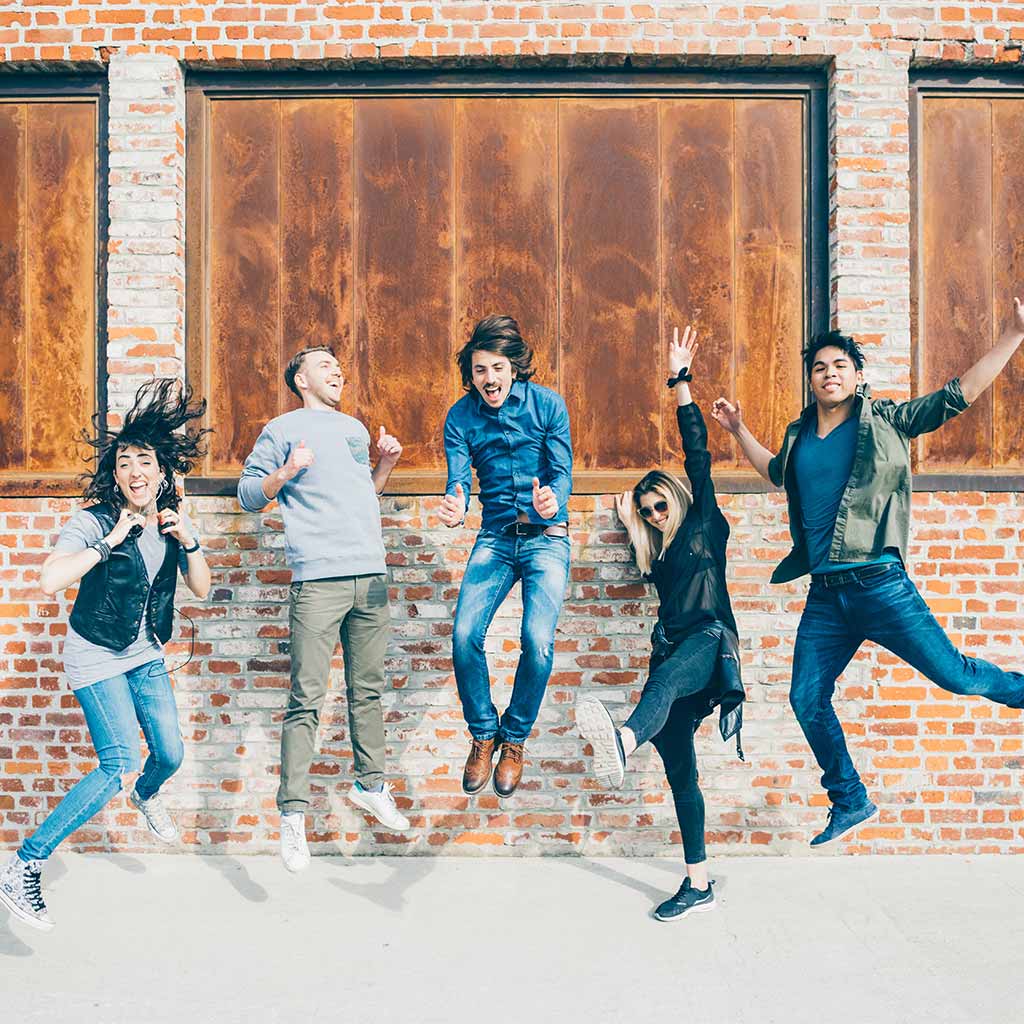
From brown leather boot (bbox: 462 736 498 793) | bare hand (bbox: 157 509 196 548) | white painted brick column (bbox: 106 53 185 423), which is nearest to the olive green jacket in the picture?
brown leather boot (bbox: 462 736 498 793)

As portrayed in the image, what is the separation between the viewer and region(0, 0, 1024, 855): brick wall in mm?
5750

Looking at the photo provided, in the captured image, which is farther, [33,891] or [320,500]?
[320,500]

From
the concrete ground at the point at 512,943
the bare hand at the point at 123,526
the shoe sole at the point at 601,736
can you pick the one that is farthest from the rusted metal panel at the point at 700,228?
the bare hand at the point at 123,526

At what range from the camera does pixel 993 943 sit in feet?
14.7

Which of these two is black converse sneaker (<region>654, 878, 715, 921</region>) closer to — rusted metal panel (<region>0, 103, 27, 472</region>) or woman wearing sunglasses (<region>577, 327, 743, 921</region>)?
woman wearing sunglasses (<region>577, 327, 743, 921</region>)

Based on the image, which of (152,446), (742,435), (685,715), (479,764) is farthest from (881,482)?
(152,446)

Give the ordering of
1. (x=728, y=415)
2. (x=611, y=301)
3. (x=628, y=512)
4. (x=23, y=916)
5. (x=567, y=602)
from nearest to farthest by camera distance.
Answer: (x=23, y=916) → (x=628, y=512) → (x=728, y=415) → (x=567, y=602) → (x=611, y=301)

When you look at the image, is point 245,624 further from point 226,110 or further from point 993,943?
point 993,943

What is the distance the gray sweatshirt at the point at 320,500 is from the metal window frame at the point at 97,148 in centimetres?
151

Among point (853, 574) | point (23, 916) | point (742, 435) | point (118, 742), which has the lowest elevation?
point (23, 916)

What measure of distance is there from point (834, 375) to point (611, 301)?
152 cm

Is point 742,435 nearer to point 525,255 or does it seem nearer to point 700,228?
point 700,228

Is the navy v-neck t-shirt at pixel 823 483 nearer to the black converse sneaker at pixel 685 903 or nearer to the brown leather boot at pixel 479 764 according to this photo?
the black converse sneaker at pixel 685 903

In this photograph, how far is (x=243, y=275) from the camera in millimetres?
6000
